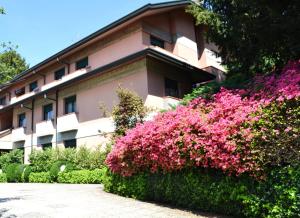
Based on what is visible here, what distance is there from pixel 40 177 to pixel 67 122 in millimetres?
4397

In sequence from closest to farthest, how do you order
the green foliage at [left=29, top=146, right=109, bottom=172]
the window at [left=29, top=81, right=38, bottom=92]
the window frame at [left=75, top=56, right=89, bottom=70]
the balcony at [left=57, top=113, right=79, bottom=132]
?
1. the green foliage at [left=29, top=146, right=109, bottom=172]
2. the balcony at [left=57, top=113, right=79, bottom=132]
3. the window frame at [left=75, top=56, right=89, bottom=70]
4. the window at [left=29, top=81, right=38, bottom=92]

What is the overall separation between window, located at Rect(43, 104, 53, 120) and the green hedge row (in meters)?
16.6

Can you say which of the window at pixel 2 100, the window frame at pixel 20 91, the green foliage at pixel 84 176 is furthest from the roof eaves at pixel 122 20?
the window at pixel 2 100

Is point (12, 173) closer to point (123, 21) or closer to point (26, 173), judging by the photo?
point (26, 173)

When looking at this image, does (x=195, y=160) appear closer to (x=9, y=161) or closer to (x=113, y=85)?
(x=113, y=85)

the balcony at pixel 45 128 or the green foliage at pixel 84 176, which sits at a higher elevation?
the balcony at pixel 45 128

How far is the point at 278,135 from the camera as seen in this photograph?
7.60 metres

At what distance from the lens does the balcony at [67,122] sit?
912 inches

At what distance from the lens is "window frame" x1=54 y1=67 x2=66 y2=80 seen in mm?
27655

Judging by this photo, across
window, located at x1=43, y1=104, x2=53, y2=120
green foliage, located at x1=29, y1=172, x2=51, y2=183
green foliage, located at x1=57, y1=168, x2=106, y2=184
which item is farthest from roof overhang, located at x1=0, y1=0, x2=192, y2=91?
green foliage, located at x1=29, y1=172, x2=51, y2=183

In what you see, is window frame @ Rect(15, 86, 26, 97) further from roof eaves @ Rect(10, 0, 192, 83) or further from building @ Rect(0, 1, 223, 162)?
roof eaves @ Rect(10, 0, 192, 83)

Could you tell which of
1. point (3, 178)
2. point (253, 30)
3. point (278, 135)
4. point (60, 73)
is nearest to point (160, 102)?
point (253, 30)

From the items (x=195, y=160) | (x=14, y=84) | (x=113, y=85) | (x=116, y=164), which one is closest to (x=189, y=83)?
(x=113, y=85)

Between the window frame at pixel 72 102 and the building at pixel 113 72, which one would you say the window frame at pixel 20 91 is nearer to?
the building at pixel 113 72
